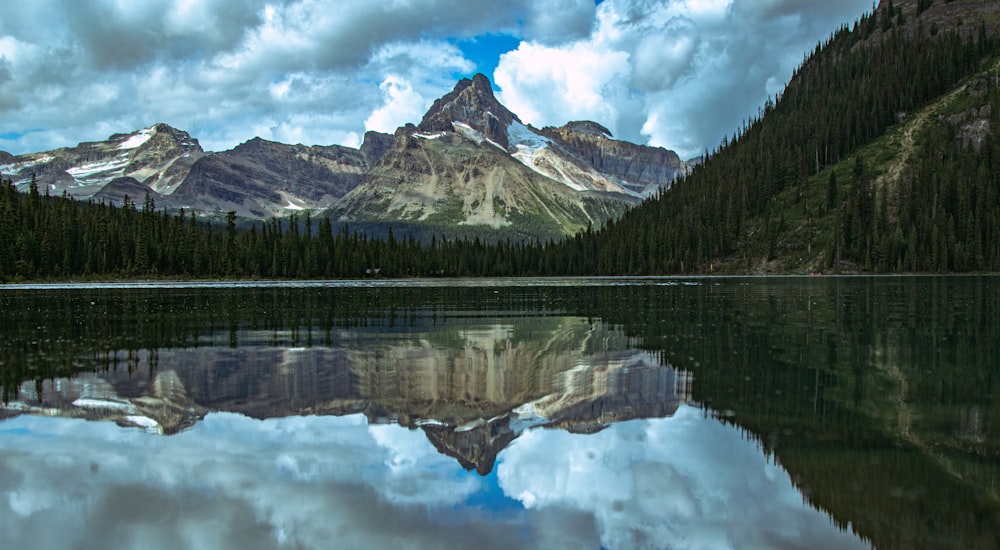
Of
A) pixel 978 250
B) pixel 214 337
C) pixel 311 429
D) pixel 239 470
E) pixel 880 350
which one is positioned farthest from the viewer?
pixel 978 250

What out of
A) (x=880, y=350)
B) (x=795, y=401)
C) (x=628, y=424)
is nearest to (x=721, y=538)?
(x=628, y=424)

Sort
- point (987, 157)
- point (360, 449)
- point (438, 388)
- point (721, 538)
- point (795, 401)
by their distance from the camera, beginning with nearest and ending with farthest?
point (721, 538) < point (360, 449) < point (795, 401) < point (438, 388) < point (987, 157)

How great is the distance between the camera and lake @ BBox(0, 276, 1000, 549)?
11531mm

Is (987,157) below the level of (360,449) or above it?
above

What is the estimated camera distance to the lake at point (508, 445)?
11531 mm

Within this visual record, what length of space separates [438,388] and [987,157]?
21369 centimetres

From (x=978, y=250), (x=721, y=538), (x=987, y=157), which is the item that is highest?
(x=987, y=157)

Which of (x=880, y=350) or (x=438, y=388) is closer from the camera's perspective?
(x=438, y=388)

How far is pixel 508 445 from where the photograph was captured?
16.6 metres

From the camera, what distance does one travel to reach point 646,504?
1275 cm

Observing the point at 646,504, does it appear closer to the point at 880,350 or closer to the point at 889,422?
the point at 889,422

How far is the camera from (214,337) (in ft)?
125

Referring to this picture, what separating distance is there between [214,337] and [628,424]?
27.5m

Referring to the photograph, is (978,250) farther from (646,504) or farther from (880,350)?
(646,504)
